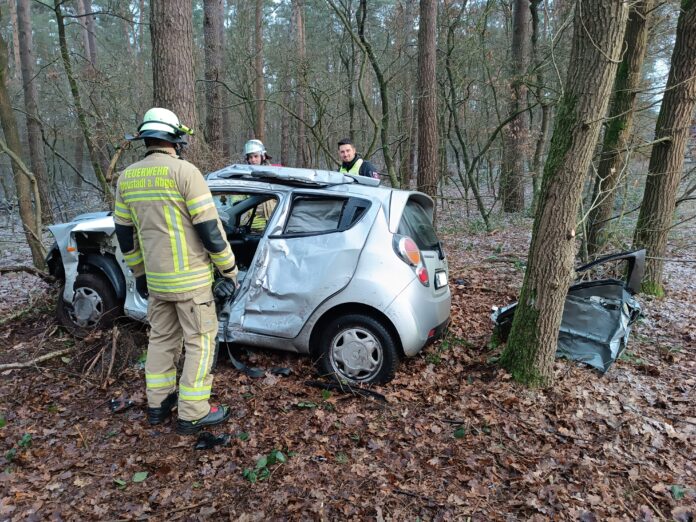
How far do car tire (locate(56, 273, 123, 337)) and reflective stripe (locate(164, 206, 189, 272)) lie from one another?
70.4 inches

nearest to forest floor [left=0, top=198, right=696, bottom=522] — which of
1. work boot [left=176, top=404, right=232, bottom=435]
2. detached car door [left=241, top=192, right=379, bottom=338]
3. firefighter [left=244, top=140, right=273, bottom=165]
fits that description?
work boot [left=176, top=404, right=232, bottom=435]

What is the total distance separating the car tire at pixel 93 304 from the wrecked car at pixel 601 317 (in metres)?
4.29

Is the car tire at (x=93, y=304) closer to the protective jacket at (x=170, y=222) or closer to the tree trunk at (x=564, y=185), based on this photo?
the protective jacket at (x=170, y=222)

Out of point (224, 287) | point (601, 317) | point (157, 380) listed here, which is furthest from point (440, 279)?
point (157, 380)

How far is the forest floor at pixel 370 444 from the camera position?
8.09 feet

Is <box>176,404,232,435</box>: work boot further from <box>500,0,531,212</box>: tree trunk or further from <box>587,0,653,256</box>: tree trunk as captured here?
<box>500,0,531,212</box>: tree trunk

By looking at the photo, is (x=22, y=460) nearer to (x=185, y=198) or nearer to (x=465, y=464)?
(x=185, y=198)

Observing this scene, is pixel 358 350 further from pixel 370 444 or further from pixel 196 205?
pixel 196 205

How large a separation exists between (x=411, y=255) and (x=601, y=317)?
1.76m

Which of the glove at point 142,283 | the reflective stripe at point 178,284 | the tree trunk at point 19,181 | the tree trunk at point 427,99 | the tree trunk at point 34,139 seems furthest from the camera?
the tree trunk at point 34,139

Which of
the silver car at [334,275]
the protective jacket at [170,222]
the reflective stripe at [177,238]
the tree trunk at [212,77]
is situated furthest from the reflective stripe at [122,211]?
the tree trunk at [212,77]

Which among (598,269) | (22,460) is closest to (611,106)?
(598,269)

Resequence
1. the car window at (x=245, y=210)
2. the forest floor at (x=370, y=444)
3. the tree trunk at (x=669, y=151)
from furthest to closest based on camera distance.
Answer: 1. the tree trunk at (x=669, y=151)
2. the car window at (x=245, y=210)
3. the forest floor at (x=370, y=444)

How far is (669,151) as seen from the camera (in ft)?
17.3
